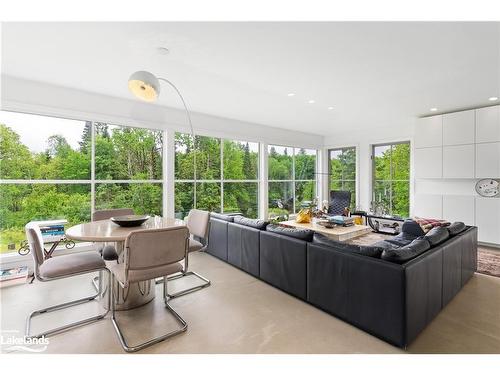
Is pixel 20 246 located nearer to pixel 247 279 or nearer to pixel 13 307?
pixel 13 307

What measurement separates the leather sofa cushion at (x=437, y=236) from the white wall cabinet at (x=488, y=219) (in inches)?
114

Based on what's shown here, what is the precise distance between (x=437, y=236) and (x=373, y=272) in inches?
40.0

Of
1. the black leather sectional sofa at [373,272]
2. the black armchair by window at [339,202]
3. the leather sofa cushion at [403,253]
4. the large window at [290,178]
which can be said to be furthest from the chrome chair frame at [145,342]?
the black armchair by window at [339,202]

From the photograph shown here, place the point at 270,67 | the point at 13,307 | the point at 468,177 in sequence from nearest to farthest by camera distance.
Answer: the point at 13,307
the point at 270,67
the point at 468,177

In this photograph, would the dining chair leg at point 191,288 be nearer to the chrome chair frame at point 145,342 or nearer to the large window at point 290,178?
the chrome chair frame at point 145,342

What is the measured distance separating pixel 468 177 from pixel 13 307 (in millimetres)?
6877

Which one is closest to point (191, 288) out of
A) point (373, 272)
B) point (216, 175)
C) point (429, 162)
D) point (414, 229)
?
point (373, 272)

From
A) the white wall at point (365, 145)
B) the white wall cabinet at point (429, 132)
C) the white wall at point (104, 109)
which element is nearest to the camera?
the white wall at point (104, 109)

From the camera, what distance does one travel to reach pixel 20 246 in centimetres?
367

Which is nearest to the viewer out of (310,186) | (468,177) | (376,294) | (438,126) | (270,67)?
(376,294)

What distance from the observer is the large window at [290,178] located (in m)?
6.91

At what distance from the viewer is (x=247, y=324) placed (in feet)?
7.27
